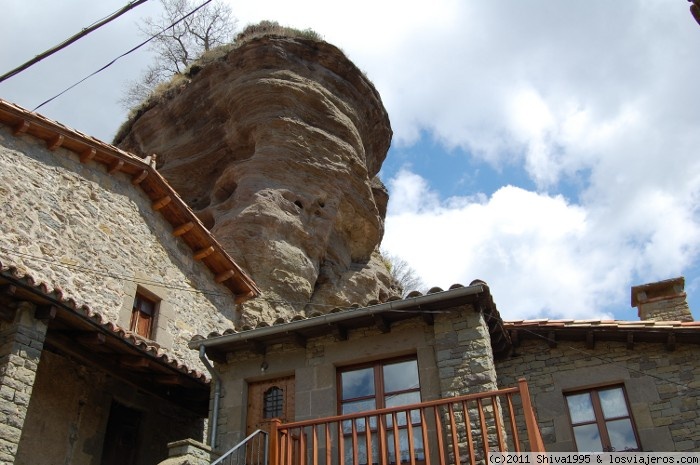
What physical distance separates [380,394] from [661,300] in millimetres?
5953

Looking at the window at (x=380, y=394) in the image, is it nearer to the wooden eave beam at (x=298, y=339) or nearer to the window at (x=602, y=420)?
the wooden eave beam at (x=298, y=339)

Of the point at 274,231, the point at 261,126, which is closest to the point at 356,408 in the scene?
the point at 274,231

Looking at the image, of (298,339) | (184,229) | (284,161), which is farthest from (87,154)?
(284,161)

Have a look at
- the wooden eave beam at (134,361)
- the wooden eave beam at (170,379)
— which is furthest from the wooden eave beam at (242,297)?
the wooden eave beam at (134,361)

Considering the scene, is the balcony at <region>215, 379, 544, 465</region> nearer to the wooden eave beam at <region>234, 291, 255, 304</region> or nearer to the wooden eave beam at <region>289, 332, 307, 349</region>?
the wooden eave beam at <region>289, 332, 307, 349</region>

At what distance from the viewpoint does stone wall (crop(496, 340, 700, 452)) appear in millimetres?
8062

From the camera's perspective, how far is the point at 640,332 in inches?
337

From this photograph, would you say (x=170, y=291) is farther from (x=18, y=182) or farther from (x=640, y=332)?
(x=640, y=332)

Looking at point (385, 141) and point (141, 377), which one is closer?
point (141, 377)

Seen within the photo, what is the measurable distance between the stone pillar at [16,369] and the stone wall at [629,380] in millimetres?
6239

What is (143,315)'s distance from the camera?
11.3 meters

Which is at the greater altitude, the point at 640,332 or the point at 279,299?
the point at 279,299

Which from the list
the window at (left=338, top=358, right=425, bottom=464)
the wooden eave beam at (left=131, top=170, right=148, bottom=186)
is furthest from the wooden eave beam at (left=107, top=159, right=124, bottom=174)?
the window at (left=338, top=358, right=425, bottom=464)

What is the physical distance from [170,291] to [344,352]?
4.88 metres
